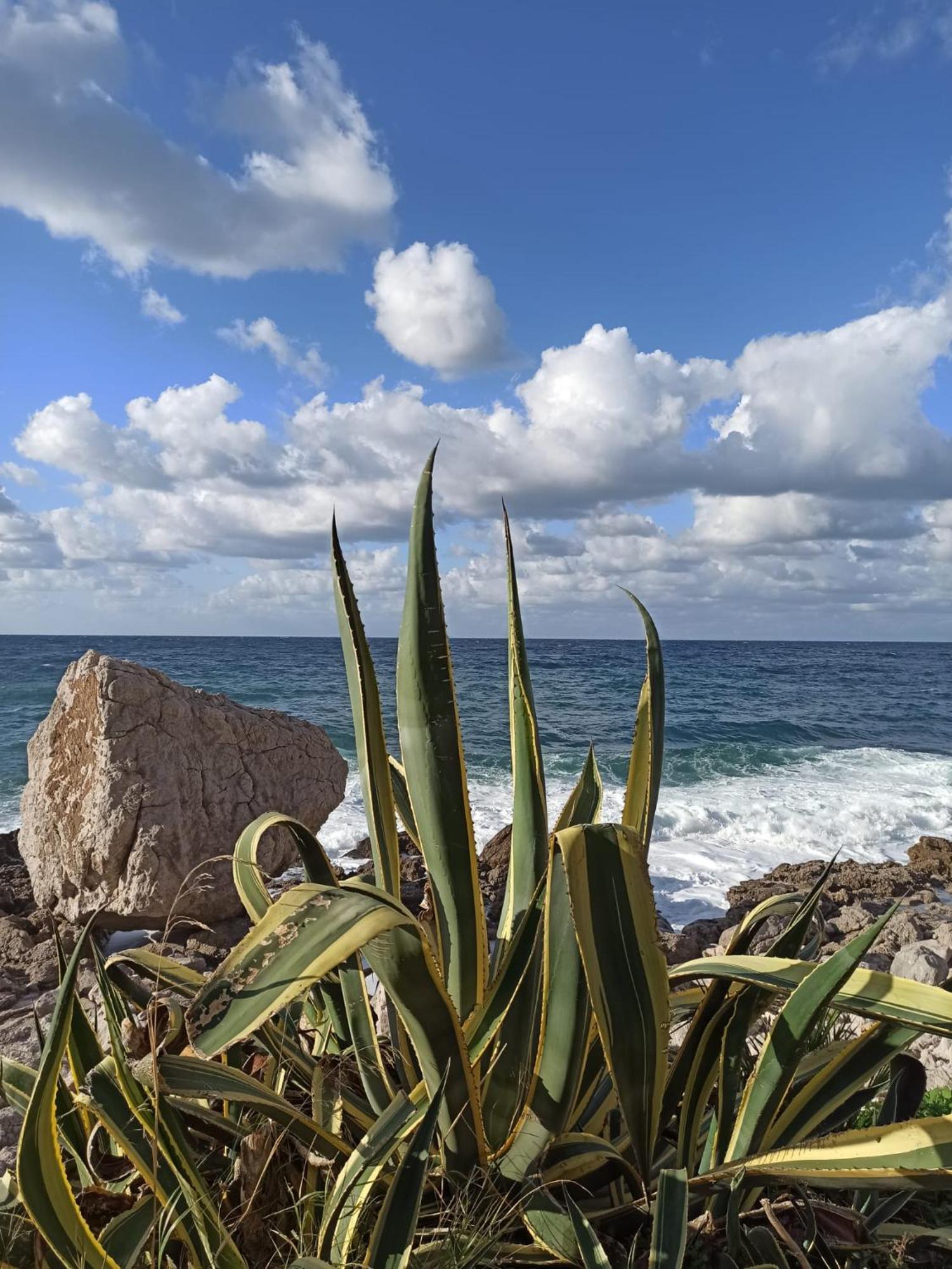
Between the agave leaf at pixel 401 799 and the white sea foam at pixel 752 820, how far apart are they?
5.52 meters

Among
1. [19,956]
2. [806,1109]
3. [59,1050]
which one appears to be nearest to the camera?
[59,1050]

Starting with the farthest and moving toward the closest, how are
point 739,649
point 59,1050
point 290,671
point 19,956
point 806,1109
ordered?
point 739,649
point 290,671
point 19,956
point 806,1109
point 59,1050

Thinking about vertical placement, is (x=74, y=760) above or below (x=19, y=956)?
above

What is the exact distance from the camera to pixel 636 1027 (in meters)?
1.15

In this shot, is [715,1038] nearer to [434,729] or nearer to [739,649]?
[434,729]

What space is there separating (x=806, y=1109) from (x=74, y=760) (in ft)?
14.9

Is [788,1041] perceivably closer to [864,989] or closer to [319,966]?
[864,989]

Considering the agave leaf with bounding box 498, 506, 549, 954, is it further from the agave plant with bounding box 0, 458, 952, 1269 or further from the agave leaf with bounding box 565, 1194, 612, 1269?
the agave leaf with bounding box 565, 1194, 612, 1269

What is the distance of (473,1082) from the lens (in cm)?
120

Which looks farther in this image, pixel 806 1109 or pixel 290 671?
pixel 290 671

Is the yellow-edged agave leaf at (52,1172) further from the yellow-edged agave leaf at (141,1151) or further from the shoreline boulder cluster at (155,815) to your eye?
the shoreline boulder cluster at (155,815)

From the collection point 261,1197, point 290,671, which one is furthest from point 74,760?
point 290,671

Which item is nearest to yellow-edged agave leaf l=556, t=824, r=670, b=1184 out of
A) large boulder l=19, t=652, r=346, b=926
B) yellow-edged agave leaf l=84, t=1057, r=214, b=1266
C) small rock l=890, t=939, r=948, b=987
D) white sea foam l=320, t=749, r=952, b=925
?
yellow-edged agave leaf l=84, t=1057, r=214, b=1266

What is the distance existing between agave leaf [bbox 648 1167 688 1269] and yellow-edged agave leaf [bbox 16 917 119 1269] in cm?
68
